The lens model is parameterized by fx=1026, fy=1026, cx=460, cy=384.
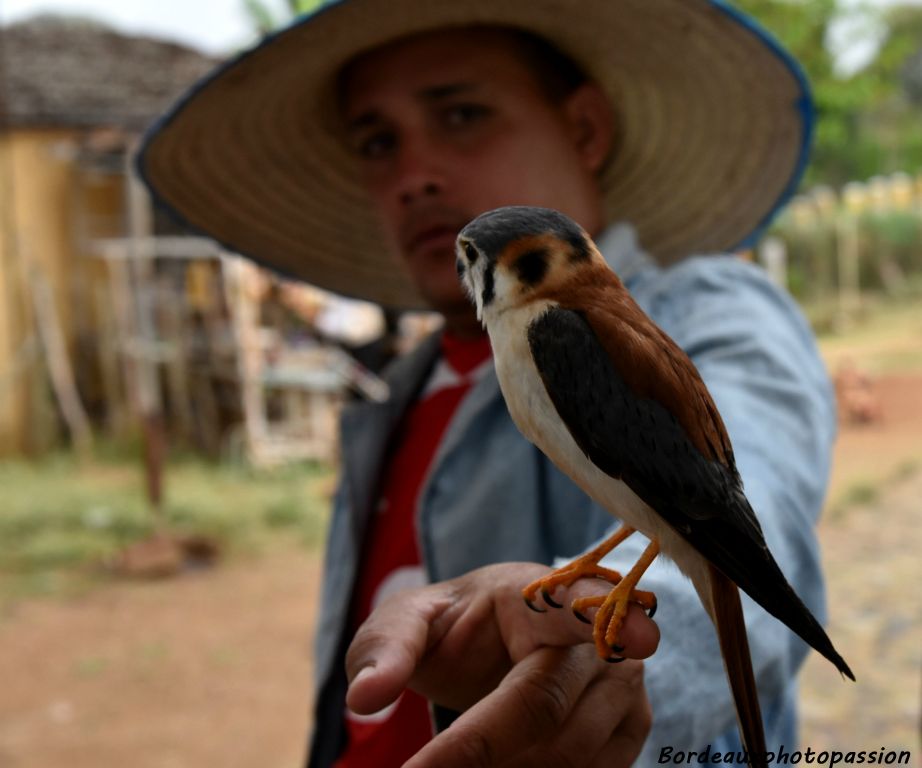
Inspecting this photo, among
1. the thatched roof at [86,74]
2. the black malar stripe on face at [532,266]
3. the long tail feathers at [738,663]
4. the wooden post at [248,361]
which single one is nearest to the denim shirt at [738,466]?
the long tail feathers at [738,663]

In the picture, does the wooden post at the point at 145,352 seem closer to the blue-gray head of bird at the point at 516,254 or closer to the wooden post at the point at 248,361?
the wooden post at the point at 248,361

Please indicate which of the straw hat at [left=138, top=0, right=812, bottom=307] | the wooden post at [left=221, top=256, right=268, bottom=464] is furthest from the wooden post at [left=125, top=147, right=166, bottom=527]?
the straw hat at [left=138, top=0, right=812, bottom=307]

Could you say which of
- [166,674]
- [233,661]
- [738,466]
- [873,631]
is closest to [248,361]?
[233,661]

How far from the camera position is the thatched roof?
34.0ft

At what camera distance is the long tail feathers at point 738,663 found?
1.78ft

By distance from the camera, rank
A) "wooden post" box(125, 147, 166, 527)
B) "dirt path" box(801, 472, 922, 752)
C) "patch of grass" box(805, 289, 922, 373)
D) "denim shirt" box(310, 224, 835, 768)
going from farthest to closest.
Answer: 1. "patch of grass" box(805, 289, 922, 373)
2. "wooden post" box(125, 147, 166, 527)
3. "dirt path" box(801, 472, 922, 752)
4. "denim shirt" box(310, 224, 835, 768)

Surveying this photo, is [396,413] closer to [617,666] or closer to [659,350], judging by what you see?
[617,666]

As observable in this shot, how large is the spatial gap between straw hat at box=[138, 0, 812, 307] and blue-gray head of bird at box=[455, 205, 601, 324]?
80 centimetres

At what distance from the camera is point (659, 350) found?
565mm

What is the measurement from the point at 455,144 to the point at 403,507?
807mm

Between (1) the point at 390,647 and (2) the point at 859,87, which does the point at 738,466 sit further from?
(2) the point at 859,87

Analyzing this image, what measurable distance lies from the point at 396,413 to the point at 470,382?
0.23 metres

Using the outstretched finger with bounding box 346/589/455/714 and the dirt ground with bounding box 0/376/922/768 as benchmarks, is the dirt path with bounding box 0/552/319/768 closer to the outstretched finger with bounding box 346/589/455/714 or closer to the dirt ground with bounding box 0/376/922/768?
the dirt ground with bounding box 0/376/922/768

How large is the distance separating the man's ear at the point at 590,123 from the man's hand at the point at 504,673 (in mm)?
652
